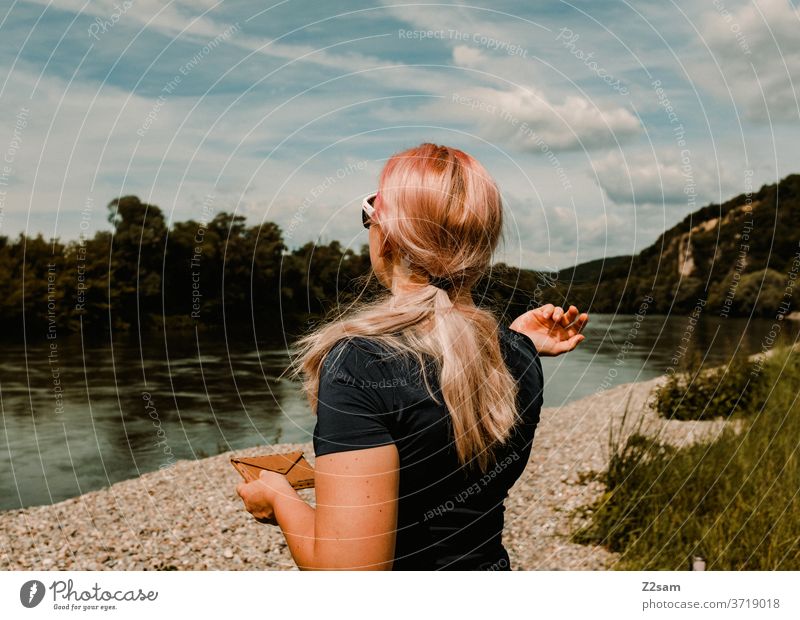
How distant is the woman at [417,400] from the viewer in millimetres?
1557

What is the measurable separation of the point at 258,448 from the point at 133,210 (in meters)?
5.29

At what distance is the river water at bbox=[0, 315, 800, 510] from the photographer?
9.86 m

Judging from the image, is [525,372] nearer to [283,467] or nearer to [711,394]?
[283,467]

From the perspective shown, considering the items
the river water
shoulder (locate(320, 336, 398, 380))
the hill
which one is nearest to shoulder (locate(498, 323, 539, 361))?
shoulder (locate(320, 336, 398, 380))

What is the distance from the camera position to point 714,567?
454 cm

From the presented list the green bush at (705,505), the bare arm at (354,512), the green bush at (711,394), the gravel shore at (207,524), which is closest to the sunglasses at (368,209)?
the bare arm at (354,512)

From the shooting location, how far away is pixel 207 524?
680 centimetres

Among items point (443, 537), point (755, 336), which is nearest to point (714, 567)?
point (443, 537)

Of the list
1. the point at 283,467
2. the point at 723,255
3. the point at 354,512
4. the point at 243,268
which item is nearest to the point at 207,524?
the point at 243,268

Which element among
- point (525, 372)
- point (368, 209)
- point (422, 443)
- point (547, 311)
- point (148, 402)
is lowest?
point (148, 402)

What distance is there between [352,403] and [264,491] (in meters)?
0.43

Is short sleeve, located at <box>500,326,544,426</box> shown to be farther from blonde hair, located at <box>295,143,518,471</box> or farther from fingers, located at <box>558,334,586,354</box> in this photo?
fingers, located at <box>558,334,586,354</box>

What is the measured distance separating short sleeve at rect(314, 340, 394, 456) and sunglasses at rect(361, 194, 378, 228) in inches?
16.4
